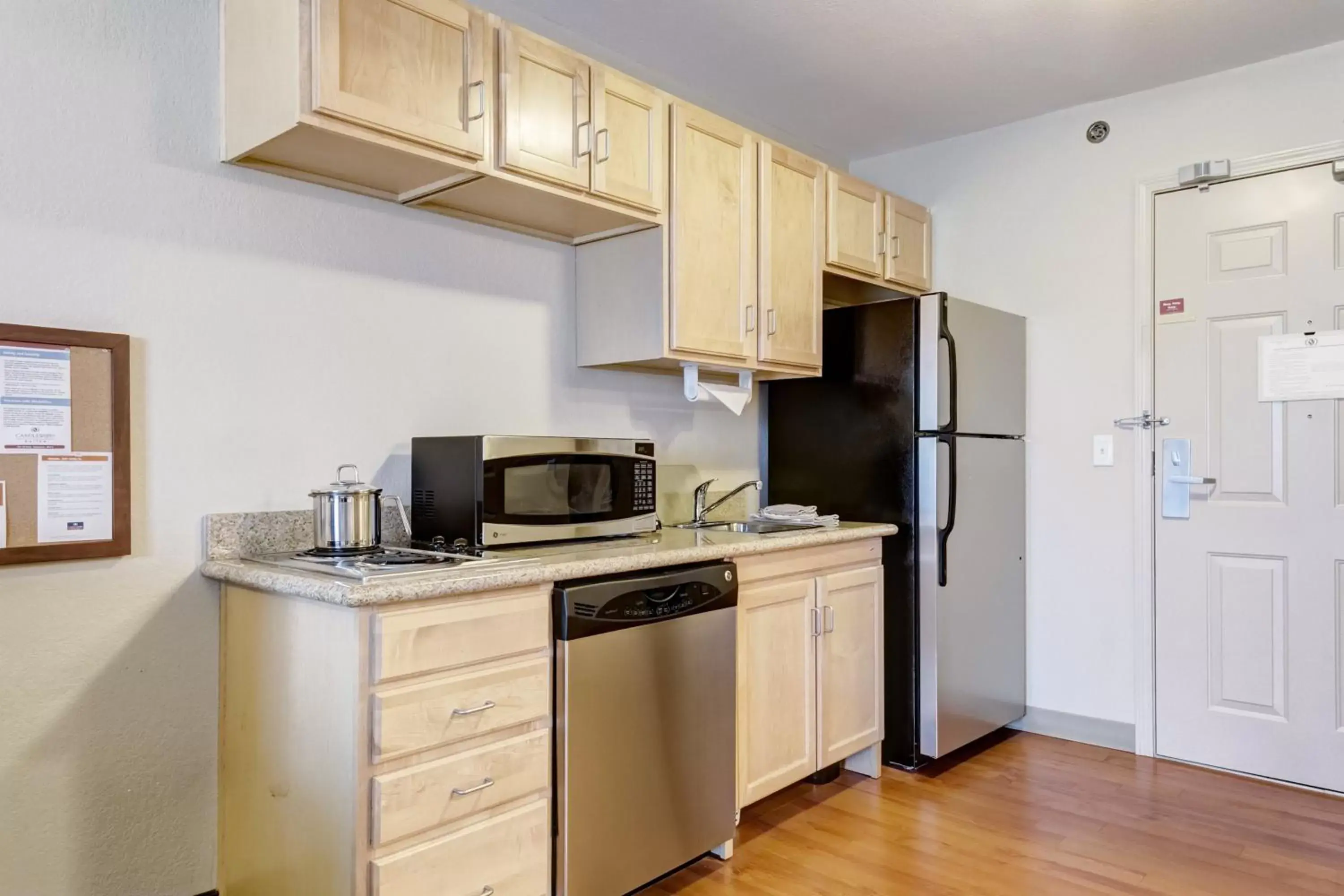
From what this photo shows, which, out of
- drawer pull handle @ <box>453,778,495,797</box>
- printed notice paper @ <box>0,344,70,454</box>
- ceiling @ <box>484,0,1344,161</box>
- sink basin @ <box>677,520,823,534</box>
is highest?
ceiling @ <box>484,0,1344,161</box>

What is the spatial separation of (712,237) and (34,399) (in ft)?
5.86

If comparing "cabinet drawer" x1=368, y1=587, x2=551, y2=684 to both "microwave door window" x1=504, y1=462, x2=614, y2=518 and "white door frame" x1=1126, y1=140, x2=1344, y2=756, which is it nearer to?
"microwave door window" x1=504, y1=462, x2=614, y2=518

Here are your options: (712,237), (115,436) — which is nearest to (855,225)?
(712,237)

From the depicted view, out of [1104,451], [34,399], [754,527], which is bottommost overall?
[754,527]

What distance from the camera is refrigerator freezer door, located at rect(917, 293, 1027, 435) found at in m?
2.99

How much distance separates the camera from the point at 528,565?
6.10 ft

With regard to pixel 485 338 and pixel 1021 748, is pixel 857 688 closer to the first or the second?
pixel 1021 748

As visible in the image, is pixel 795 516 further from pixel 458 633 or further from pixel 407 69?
pixel 407 69

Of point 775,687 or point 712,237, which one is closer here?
point 775,687

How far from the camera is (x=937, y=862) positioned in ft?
7.61

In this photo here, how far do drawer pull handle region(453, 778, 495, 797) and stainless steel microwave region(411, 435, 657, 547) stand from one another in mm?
575

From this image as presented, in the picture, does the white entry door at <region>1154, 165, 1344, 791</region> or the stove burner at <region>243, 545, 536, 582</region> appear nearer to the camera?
the stove burner at <region>243, 545, 536, 582</region>

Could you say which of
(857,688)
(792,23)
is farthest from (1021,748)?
(792,23)

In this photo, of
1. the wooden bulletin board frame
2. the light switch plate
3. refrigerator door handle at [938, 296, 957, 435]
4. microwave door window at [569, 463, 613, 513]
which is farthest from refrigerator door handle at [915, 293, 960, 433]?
the wooden bulletin board frame
